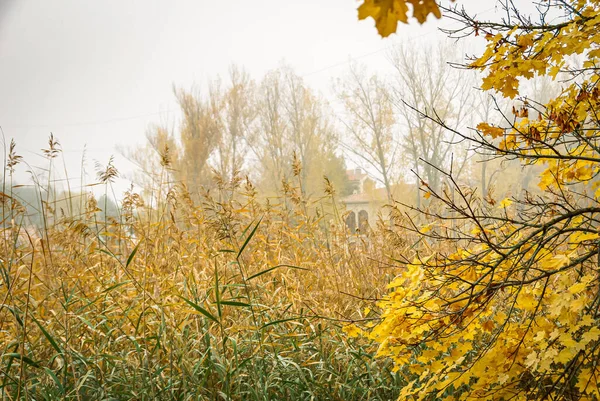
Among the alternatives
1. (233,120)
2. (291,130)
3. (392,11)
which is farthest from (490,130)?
(291,130)

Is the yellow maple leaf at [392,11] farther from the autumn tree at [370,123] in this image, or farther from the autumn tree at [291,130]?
the autumn tree at [291,130]

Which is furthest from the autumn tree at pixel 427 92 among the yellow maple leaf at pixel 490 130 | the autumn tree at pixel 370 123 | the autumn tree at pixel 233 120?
the yellow maple leaf at pixel 490 130

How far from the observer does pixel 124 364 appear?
200 centimetres

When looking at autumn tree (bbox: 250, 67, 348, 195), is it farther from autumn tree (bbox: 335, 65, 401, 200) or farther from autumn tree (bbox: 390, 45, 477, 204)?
autumn tree (bbox: 390, 45, 477, 204)

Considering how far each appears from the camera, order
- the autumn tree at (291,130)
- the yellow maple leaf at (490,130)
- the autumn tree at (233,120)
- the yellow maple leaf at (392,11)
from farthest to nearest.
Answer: the autumn tree at (291,130), the autumn tree at (233,120), the yellow maple leaf at (490,130), the yellow maple leaf at (392,11)

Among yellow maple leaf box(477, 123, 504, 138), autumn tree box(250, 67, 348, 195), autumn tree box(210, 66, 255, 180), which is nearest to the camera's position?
yellow maple leaf box(477, 123, 504, 138)

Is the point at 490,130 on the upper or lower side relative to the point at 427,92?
lower

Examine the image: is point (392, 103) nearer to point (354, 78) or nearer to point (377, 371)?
point (354, 78)

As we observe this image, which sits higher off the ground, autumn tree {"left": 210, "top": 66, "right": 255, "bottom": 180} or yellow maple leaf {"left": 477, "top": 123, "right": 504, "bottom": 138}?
autumn tree {"left": 210, "top": 66, "right": 255, "bottom": 180}

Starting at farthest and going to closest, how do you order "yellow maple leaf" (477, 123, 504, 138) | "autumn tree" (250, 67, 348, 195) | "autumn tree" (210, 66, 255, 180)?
1. "autumn tree" (250, 67, 348, 195)
2. "autumn tree" (210, 66, 255, 180)
3. "yellow maple leaf" (477, 123, 504, 138)

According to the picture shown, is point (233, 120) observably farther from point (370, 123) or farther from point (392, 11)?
point (392, 11)

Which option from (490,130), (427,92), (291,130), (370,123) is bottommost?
(490,130)

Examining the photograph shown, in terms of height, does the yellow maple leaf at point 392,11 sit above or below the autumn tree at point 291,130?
below

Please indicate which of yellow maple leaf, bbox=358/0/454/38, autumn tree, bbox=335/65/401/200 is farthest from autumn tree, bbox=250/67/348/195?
yellow maple leaf, bbox=358/0/454/38
